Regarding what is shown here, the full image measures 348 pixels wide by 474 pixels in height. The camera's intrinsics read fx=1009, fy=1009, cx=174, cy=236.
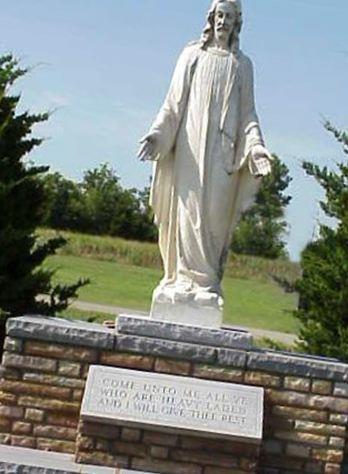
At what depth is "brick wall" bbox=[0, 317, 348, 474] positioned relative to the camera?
20.7 feet

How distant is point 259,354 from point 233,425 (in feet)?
1.84

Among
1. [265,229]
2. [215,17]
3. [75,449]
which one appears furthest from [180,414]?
[265,229]

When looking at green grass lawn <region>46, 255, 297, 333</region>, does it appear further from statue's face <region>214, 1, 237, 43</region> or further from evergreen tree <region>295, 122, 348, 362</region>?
statue's face <region>214, 1, 237, 43</region>

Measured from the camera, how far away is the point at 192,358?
20.7 ft

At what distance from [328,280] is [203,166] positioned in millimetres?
3987

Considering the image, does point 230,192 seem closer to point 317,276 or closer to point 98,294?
point 317,276

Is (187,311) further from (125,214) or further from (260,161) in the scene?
(125,214)

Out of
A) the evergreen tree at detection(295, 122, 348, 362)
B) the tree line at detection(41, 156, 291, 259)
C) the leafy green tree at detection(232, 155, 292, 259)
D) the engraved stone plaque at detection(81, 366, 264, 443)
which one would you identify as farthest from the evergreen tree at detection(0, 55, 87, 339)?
the leafy green tree at detection(232, 155, 292, 259)

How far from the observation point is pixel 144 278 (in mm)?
24547

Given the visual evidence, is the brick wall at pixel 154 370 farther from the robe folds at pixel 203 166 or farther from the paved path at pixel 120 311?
the paved path at pixel 120 311

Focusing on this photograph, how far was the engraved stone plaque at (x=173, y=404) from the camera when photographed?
5.96 meters

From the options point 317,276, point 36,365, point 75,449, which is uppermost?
point 317,276

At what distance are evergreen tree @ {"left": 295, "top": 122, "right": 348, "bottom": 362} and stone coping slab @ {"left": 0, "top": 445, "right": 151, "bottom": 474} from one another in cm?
441

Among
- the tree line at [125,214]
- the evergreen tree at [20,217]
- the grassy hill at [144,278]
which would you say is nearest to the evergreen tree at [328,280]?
the evergreen tree at [20,217]
